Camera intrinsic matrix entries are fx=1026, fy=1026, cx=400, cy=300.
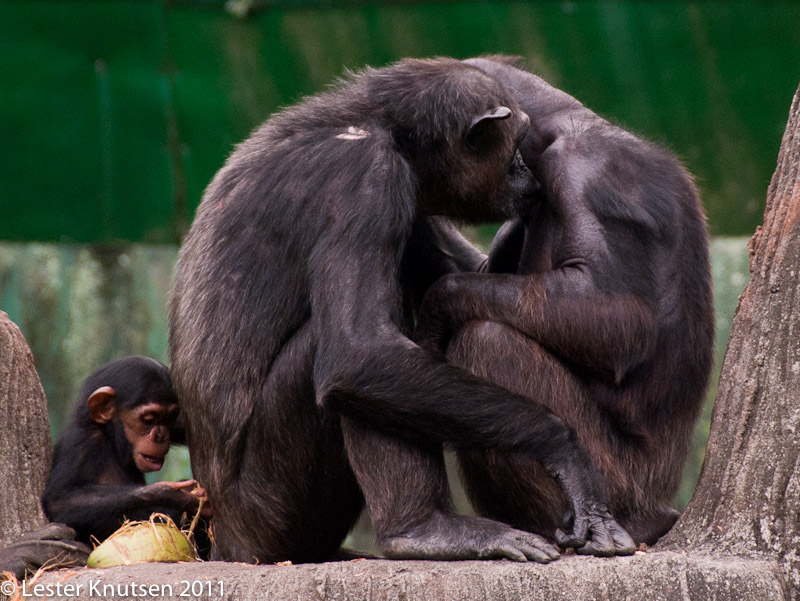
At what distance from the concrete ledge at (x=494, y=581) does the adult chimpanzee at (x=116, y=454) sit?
0.95 m

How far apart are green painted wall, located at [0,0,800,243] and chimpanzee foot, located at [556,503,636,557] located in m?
4.65

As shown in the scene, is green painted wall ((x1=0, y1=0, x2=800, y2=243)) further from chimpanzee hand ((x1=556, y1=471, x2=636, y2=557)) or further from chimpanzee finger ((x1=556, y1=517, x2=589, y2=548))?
chimpanzee finger ((x1=556, y1=517, x2=589, y2=548))

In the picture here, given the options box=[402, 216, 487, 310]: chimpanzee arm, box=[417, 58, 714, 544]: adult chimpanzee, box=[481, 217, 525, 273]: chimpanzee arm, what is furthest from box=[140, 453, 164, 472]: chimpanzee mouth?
A: box=[481, 217, 525, 273]: chimpanzee arm

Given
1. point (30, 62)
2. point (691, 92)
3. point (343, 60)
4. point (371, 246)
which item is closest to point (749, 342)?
point (371, 246)

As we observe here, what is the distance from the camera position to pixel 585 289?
13.5 ft

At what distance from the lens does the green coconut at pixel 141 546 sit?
13.6ft

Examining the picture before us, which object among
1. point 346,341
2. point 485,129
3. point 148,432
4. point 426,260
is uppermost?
point 485,129

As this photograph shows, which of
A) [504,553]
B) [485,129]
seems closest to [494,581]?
[504,553]

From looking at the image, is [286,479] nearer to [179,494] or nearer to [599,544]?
[179,494]

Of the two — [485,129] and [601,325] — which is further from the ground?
[485,129]

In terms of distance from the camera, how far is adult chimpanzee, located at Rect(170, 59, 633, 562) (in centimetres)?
389

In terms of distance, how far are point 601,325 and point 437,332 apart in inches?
27.1

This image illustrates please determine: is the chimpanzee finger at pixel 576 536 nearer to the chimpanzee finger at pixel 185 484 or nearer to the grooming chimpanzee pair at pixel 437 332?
the grooming chimpanzee pair at pixel 437 332

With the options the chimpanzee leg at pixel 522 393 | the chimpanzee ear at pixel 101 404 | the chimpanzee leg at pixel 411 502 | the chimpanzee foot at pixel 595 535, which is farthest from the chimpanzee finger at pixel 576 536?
the chimpanzee ear at pixel 101 404
